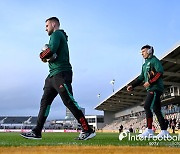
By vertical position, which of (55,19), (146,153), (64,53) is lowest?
(146,153)

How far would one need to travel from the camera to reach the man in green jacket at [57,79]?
5.76 metres

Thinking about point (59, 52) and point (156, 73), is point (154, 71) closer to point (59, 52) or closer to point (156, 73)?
point (156, 73)

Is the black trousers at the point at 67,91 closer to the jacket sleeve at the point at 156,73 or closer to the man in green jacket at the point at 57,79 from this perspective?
the man in green jacket at the point at 57,79

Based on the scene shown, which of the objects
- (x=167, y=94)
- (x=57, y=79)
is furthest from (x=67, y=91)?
(x=167, y=94)

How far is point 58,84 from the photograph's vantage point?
5797 millimetres

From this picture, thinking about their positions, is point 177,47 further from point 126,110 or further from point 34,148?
point 126,110

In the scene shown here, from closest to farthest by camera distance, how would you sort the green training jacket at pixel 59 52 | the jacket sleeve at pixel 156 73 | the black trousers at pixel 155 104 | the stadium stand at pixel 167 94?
the green training jacket at pixel 59 52
the jacket sleeve at pixel 156 73
the black trousers at pixel 155 104
the stadium stand at pixel 167 94

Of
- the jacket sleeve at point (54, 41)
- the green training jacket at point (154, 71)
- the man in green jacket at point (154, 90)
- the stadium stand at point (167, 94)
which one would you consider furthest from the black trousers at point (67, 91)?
the stadium stand at point (167, 94)

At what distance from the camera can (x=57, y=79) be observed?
5820 mm

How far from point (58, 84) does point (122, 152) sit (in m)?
2.20

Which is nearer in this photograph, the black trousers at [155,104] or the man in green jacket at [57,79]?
the man in green jacket at [57,79]

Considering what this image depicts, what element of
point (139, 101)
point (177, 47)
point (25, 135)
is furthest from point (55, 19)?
point (139, 101)

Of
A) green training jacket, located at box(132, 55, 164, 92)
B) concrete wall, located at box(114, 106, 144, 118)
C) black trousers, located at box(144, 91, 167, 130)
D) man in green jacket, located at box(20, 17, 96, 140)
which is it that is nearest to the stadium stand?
concrete wall, located at box(114, 106, 144, 118)

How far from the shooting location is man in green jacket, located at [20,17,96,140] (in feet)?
18.9
